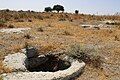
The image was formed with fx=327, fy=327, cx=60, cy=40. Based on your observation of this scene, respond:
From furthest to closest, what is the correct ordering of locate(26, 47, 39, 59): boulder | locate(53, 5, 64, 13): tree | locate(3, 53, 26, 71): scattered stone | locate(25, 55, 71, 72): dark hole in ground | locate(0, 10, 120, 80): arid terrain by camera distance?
locate(53, 5, 64, 13): tree → locate(26, 47, 39, 59): boulder → locate(25, 55, 71, 72): dark hole in ground → locate(0, 10, 120, 80): arid terrain → locate(3, 53, 26, 71): scattered stone

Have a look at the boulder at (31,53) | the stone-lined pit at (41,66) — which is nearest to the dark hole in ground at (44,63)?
the stone-lined pit at (41,66)

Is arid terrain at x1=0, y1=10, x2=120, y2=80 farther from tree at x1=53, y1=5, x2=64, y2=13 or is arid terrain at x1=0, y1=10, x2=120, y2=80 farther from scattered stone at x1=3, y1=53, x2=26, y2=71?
tree at x1=53, y1=5, x2=64, y2=13

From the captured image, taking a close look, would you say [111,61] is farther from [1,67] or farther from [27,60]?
[1,67]

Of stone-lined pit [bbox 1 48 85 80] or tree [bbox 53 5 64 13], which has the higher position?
stone-lined pit [bbox 1 48 85 80]

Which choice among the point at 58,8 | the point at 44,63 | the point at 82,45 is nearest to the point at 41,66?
the point at 44,63

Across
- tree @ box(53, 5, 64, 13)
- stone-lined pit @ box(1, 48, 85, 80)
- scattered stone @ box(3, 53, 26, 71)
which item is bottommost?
tree @ box(53, 5, 64, 13)

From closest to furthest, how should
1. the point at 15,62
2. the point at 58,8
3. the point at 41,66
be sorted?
the point at 15,62
the point at 41,66
the point at 58,8

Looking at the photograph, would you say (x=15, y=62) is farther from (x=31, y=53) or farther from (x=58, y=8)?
(x=58, y=8)

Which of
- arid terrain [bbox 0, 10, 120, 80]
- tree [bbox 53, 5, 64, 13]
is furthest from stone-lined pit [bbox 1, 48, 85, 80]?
tree [bbox 53, 5, 64, 13]

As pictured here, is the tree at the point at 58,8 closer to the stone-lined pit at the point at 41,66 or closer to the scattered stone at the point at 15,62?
the stone-lined pit at the point at 41,66

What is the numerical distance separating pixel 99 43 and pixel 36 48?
10.7ft

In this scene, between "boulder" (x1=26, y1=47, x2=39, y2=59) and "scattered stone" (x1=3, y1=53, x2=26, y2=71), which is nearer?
"scattered stone" (x1=3, y1=53, x2=26, y2=71)

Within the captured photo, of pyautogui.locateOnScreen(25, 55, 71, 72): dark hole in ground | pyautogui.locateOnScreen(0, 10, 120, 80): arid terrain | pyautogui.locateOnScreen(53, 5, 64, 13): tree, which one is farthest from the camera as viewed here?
pyautogui.locateOnScreen(53, 5, 64, 13): tree

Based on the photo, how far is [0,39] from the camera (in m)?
14.6
